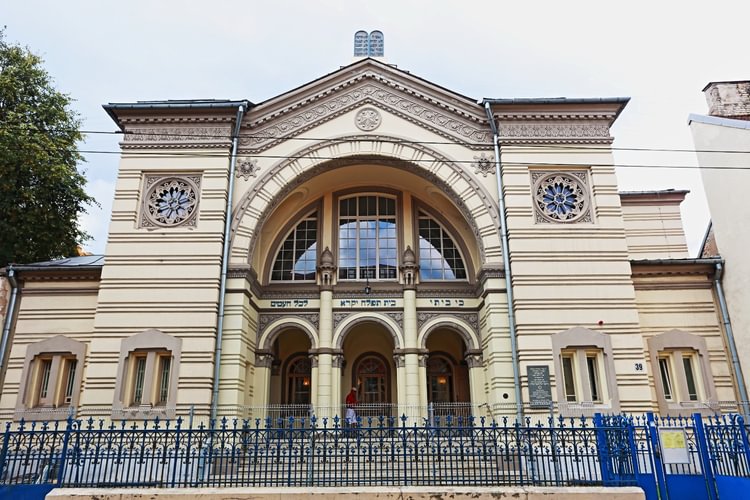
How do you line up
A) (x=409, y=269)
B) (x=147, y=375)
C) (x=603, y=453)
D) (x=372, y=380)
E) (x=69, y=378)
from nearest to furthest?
1. (x=603, y=453)
2. (x=147, y=375)
3. (x=69, y=378)
4. (x=409, y=269)
5. (x=372, y=380)

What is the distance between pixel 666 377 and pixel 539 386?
15.4 ft

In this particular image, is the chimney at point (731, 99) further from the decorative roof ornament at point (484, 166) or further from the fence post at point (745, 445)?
the fence post at point (745, 445)

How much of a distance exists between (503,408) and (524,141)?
864 cm

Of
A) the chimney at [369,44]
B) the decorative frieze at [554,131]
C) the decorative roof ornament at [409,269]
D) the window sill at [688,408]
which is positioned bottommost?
the window sill at [688,408]

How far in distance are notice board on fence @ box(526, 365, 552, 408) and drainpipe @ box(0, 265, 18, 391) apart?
16.1 meters

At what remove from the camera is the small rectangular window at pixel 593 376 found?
15945mm

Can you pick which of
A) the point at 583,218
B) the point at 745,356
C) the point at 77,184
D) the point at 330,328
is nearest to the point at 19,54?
the point at 77,184

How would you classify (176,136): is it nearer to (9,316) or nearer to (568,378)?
(9,316)

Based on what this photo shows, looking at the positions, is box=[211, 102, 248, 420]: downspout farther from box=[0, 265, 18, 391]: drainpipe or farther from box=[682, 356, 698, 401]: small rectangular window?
box=[682, 356, 698, 401]: small rectangular window

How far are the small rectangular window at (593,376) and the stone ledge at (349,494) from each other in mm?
9544

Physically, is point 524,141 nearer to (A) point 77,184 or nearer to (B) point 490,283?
(B) point 490,283

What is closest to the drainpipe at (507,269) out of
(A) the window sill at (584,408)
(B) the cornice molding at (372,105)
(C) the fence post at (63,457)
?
(B) the cornice molding at (372,105)

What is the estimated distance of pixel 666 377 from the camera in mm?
17000

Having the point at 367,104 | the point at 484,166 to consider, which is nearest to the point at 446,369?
the point at 484,166
